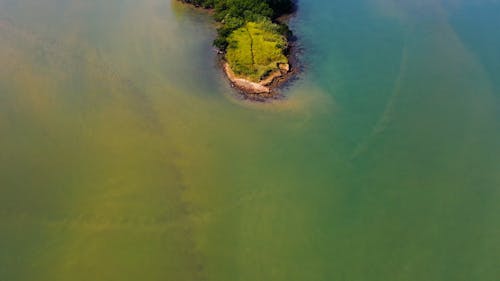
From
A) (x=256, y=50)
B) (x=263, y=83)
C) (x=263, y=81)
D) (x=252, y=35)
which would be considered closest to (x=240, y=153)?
(x=263, y=83)

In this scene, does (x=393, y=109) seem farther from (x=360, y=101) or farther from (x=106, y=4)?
(x=106, y=4)

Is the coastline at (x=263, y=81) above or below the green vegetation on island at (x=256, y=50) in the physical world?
below

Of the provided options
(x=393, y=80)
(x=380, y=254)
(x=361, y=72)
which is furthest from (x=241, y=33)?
(x=380, y=254)

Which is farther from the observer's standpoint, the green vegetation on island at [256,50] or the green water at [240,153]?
the green vegetation on island at [256,50]

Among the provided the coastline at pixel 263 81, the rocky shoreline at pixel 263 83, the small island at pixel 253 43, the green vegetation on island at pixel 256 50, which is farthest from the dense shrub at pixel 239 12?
the rocky shoreline at pixel 263 83

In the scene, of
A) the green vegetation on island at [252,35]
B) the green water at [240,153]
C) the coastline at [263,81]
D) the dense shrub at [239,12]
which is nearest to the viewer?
the green water at [240,153]

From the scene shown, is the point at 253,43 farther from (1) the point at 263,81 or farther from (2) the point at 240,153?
(2) the point at 240,153

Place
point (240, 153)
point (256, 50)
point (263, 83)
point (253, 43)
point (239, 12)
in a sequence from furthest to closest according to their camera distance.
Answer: point (239, 12), point (253, 43), point (256, 50), point (263, 83), point (240, 153)

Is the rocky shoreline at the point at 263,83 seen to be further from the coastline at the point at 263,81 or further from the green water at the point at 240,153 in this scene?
the green water at the point at 240,153

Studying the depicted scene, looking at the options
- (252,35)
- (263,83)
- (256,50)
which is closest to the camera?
(263,83)
